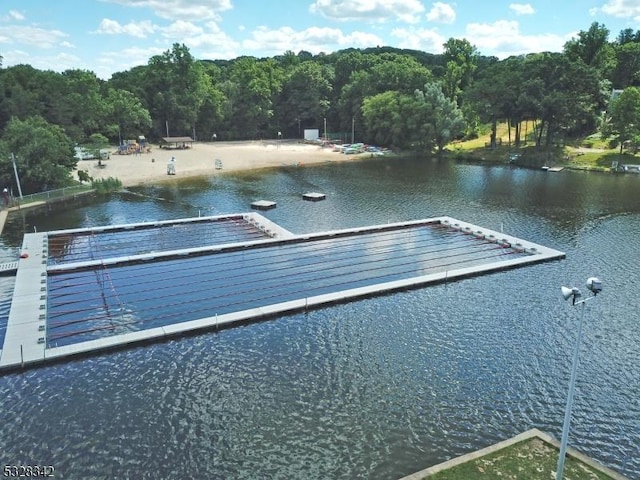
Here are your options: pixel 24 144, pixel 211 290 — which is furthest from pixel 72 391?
pixel 24 144

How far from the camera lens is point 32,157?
1858 inches

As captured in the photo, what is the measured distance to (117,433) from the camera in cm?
1656

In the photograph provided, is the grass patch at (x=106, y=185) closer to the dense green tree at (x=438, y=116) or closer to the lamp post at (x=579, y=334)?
the lamp post at (x=579, y=334)

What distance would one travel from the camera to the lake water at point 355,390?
1587cm

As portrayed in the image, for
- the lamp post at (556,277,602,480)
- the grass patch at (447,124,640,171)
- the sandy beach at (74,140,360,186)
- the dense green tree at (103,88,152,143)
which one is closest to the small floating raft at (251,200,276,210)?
the sandy beach at (74,140,360,186)

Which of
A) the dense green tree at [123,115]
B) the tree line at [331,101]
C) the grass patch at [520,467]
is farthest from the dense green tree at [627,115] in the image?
the dense green tree at [123,115]

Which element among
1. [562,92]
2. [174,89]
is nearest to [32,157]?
[174,89]

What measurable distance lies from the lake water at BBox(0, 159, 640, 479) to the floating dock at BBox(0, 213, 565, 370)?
112 centimetres

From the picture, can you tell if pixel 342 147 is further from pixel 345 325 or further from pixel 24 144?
pixel 345 325

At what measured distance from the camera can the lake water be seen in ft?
52.1

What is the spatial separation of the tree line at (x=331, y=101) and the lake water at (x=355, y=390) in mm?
35401

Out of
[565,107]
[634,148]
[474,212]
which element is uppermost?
[565,107]

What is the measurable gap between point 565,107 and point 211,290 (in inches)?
2477

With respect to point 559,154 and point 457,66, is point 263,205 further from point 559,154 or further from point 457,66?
point 457,66
